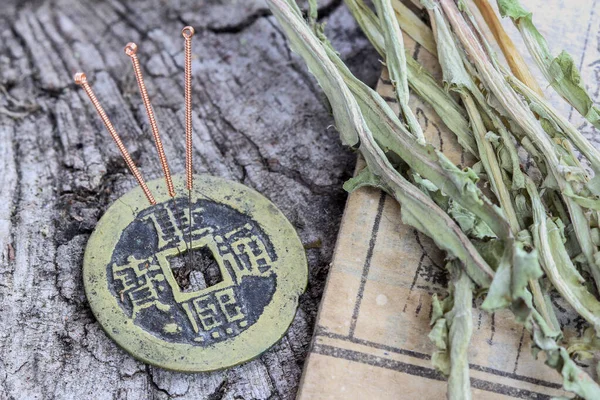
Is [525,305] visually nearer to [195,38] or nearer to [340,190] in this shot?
[340,190]

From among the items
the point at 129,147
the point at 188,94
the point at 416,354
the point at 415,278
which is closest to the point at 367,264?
the point at 415,278

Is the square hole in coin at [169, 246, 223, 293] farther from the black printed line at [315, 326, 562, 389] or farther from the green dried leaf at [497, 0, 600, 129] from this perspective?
the green dried leaf at [497, 0, 600, 129]

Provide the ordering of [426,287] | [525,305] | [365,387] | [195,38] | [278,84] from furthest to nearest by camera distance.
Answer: [195,38] < [278,84] < [426,287] < [365,387] < [525,305]

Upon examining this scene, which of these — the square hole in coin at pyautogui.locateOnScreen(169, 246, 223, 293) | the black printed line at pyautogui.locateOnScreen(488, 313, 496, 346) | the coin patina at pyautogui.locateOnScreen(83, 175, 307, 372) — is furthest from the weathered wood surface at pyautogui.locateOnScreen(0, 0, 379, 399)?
the black printed line at pyautogui.locateOnScreen(488, 313, 496, 346)

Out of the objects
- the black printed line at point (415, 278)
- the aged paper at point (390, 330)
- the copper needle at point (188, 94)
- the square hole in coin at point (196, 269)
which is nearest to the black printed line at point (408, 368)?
the aged paper at point (390, 330)

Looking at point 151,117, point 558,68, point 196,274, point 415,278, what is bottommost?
point 196,274

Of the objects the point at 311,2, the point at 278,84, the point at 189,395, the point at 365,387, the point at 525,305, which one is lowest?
the point at 189,395

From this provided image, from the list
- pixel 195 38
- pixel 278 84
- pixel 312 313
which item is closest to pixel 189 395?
pixel 312 313

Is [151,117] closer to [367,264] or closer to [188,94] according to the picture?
[188,94]
